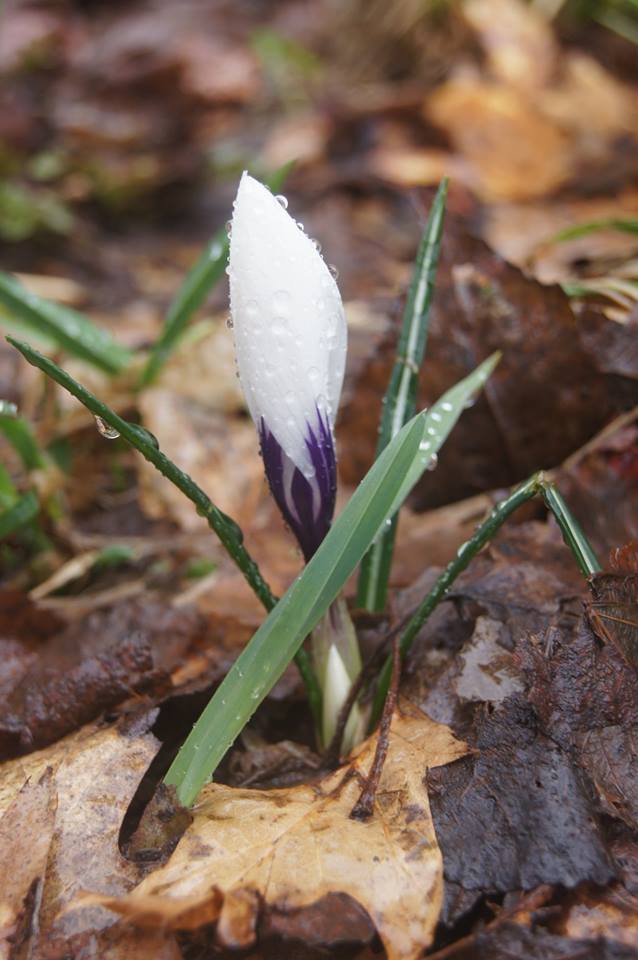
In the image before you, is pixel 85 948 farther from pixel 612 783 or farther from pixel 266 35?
pixel 266 35

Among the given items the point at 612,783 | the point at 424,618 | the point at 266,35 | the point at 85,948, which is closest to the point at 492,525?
the point at 424,618

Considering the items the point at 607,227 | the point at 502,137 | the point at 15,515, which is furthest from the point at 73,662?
the point at 502,137

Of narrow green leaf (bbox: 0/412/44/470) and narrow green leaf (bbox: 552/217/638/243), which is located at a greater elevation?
narrow green leaf (bbox: 552/217/638/243)

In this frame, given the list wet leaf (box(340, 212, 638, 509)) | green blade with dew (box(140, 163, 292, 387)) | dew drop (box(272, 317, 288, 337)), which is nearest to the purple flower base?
dew drop (box(272, 317, 288, 337))

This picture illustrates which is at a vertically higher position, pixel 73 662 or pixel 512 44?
pixel 512 44

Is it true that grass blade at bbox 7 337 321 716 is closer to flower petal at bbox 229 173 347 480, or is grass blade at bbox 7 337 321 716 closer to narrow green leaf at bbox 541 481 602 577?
flower petal at bbox 229 173 347 480

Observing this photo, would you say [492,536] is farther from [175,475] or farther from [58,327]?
[58,327]

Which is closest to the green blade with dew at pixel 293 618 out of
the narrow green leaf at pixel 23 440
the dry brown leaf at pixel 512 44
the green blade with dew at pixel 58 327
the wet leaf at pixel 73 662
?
the wet leaf at pixel 73 662
